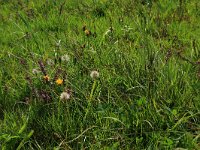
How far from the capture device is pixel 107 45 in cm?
308

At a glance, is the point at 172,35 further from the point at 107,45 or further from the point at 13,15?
the point at 13,15

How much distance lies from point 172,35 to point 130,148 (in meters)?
1.79

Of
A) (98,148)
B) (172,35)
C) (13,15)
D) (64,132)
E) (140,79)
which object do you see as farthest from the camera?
(13,15)

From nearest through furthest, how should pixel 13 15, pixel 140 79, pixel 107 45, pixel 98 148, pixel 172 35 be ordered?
pixel 98 148 → pixel 140 79 → pixel 107 45 → pixel 172 35 → pixel 13 15

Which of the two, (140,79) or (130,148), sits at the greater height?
(140,79)

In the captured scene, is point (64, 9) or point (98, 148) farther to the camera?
point (64, 9)

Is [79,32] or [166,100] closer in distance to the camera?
[166,100]

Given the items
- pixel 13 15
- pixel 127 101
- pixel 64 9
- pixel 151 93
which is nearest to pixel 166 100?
pixel 151 93

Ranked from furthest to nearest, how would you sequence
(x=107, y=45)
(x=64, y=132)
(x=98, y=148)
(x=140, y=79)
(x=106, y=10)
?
(x=106, y=10)
(x=107, y=45)
(x=140, y=79)
(x=64, y=132)
(x=98, y=148)

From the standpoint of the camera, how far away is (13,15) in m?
4.77

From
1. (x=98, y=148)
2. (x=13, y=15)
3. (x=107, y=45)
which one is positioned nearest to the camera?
(x=98, y=148)

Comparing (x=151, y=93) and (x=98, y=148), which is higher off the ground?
(x=151, y=93)

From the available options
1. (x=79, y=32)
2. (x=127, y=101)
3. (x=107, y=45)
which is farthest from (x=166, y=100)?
(x=79, y=32)

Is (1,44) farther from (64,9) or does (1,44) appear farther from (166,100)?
(166,100)
